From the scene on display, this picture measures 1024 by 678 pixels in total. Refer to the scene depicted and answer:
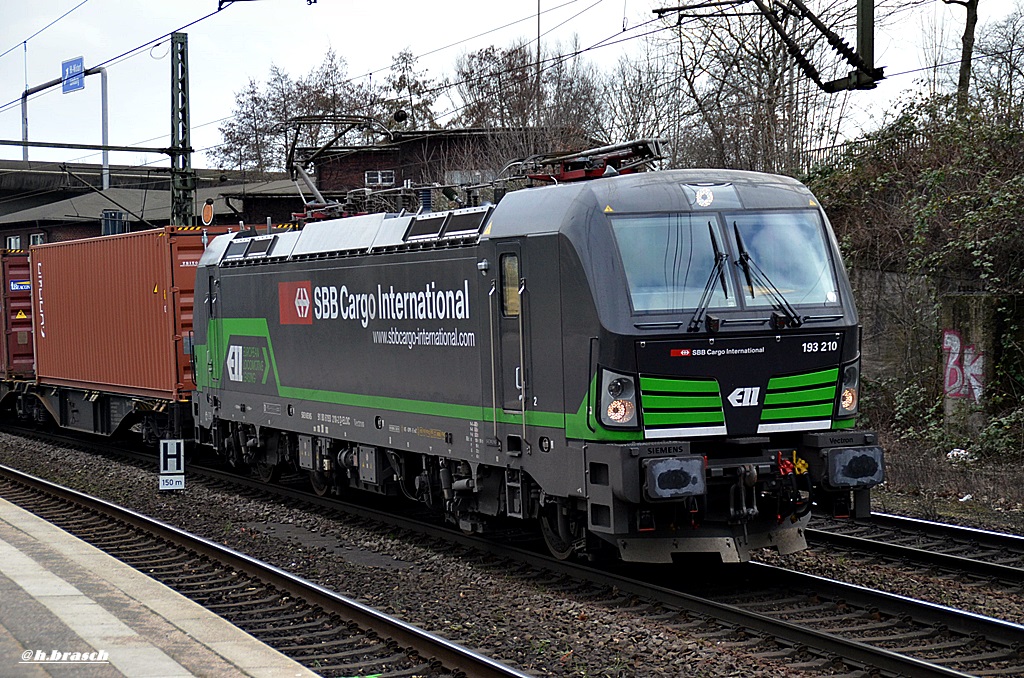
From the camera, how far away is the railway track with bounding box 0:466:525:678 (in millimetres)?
7715

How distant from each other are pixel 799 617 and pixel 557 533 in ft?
8.19

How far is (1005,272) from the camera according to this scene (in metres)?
16.9

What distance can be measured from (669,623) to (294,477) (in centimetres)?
978

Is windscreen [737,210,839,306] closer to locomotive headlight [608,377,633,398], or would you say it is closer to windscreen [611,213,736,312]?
windscreen [611,213,736,312]

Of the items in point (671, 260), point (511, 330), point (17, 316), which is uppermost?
point (671, 260)

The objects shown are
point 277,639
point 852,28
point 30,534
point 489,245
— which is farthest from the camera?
point 852,28

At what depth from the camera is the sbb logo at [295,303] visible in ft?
44.8

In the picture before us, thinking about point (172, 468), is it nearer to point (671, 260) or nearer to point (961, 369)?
point (671, 260)

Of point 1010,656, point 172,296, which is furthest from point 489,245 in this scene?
point 172,296

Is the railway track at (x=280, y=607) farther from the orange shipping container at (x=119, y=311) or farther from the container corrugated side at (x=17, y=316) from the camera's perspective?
the container corrugated side at (x=17, y=316)

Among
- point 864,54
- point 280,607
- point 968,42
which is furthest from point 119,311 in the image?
point 968,42

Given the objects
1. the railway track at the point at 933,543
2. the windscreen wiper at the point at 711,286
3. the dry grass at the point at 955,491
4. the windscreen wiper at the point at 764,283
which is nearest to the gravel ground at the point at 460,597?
the windscreen wiper at the point at 711,286

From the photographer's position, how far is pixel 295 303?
13.9 m

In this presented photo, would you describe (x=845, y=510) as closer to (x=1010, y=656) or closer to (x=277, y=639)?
(x=1010, y=656)
